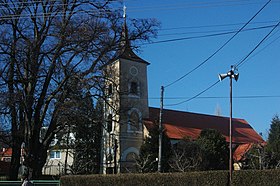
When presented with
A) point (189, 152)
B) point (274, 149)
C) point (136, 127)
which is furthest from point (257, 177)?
point (136, 127)

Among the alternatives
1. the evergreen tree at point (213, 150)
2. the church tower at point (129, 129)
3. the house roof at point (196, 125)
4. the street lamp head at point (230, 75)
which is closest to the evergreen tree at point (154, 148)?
the church tower at point (129, 129)

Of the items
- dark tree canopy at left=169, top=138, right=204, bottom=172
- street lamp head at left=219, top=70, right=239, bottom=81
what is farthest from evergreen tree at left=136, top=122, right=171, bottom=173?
street lamp head at left=219, top=70, right=239, bottom=81

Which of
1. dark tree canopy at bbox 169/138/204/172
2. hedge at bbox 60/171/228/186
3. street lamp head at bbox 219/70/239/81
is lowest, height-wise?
hedge at bbox 60/171/228/186

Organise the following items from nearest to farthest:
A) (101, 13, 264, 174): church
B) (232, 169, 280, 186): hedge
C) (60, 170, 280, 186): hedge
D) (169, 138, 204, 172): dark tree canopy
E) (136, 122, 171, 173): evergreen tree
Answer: (232, 169, 280, 186): hedge < (60, 170, 280, 186): hedge < (169, 138, 204, 172): dark tree canopy < (136, 122, 171, 173): evergreen tree < (101, 13, 264, 174): church

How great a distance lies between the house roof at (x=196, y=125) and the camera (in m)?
60.8

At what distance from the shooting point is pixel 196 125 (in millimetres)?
66875

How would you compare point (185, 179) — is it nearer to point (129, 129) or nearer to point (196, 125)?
point (129, 129)

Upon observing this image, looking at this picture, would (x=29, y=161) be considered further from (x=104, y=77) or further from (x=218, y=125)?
(x=218, y=125)

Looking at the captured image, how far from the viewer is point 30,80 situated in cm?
3428

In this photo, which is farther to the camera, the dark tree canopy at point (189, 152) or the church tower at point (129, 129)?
the church tower at point (129, 129)

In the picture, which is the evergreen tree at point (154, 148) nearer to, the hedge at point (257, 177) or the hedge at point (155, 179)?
the hedge at point (155, 179)

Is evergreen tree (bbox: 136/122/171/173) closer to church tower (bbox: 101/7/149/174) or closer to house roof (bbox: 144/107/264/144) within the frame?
church tower (bbox: 101/7/149/174)

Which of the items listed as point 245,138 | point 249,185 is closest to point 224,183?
point 249,185

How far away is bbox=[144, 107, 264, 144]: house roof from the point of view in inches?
2395
